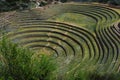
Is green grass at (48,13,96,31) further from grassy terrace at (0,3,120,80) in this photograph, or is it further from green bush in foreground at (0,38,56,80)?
green bush in foreground at (0,38,56,80)

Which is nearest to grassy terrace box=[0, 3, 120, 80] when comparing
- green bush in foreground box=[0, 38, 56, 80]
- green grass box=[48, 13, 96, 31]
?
green grass box=[48, 13, 96, 31]

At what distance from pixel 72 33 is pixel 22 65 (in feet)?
40.5

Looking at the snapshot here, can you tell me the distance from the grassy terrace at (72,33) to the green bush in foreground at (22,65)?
16.5ft

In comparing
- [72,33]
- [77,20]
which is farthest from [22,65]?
[77,20]

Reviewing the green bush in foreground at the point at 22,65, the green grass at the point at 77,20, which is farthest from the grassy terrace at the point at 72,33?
the green bush in foreground at the point at 22,65

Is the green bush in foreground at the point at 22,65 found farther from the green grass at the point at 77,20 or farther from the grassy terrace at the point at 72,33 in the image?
the green grass at the point at 77,20

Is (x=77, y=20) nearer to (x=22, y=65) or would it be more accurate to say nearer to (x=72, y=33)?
(x=72, y=33)

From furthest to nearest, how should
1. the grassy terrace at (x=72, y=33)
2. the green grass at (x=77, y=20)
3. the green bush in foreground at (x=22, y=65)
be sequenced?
the green grass at (x=77, y=20), the grassy terrace at (x=72, y=33), the green bush in foreground at (x=22, y=65)

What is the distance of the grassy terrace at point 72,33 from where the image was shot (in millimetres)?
21109

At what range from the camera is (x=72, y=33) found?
25.9m

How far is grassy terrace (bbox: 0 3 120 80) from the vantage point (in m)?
21.1

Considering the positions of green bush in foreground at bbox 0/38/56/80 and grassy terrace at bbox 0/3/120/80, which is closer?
green bush in foreground at bbox 0/38/56/80

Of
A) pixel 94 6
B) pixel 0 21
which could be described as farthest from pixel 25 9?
pixel 94 6

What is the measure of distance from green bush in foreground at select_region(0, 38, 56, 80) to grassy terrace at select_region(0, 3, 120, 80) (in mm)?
5041
